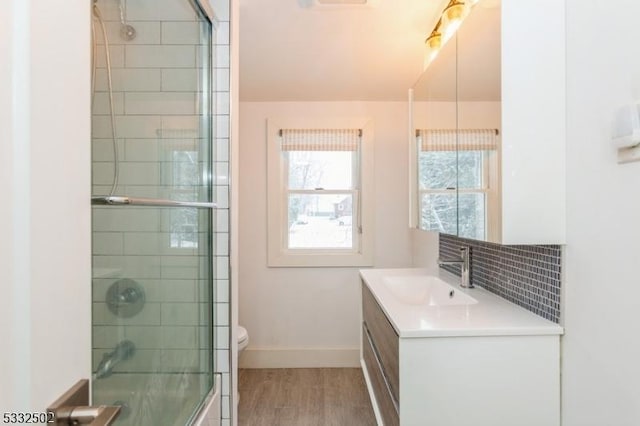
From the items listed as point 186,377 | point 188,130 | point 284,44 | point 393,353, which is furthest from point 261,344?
point 284,44

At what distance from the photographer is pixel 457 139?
149 cm

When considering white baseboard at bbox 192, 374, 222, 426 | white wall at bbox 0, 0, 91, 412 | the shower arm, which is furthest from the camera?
white baseboard at bbox 192, 374, 222, 426

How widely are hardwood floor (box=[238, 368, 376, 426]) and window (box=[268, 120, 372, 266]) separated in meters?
0.88

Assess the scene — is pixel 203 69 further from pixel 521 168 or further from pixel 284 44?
pixel 521 168

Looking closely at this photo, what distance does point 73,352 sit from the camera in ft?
1.70

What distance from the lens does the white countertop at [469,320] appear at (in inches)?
45.1

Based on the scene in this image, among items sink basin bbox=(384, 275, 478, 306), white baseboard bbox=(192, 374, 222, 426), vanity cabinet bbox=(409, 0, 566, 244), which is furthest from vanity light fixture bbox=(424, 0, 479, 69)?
white baseboard bbox=(192, 374, 222, 426)

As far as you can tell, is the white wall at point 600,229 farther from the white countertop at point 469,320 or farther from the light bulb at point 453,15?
the light bulb at point 453,15

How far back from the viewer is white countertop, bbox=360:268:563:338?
1.15 m

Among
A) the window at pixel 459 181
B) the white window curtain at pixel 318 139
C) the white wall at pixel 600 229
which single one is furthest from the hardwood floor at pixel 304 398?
the white window curtain at pixel 318 139

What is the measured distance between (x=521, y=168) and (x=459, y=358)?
0.67 metres

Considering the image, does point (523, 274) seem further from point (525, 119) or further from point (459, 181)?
point (525, 119)

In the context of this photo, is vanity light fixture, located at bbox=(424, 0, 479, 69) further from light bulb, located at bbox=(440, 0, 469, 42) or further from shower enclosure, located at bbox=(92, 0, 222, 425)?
shower enclosure, located at bbox=(92, 0, 222, 425)

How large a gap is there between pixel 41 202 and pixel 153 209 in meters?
0.77
